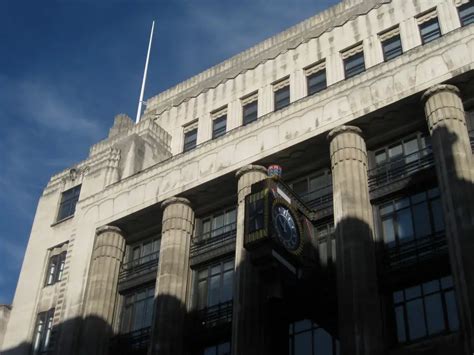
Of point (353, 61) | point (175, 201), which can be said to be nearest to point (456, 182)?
point (353, 61)

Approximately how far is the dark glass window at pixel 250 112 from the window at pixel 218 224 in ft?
19.3

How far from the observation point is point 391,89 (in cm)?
3569

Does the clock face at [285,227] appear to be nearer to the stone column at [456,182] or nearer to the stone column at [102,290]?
the stone column at [456,182]

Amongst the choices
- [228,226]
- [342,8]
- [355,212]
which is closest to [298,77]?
[342,8]

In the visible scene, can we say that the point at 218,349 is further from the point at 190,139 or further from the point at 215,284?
the point at 190,139

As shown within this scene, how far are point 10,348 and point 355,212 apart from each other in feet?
72.6

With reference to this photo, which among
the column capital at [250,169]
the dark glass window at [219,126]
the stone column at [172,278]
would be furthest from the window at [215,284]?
the dark glass window at [219,126]

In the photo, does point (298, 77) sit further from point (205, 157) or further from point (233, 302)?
point (233, 302)

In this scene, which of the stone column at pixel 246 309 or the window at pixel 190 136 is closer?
the stone column at pixel 246 309

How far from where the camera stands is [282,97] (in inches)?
1695

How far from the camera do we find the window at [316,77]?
41719 mm

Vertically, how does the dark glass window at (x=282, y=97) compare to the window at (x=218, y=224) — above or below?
above

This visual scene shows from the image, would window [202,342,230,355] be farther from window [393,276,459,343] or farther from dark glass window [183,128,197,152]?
dark glass window [183,128,197,152]

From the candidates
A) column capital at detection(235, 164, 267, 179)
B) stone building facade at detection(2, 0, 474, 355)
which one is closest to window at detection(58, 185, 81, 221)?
stone building facade at detection(2, 0, 474, 355)
